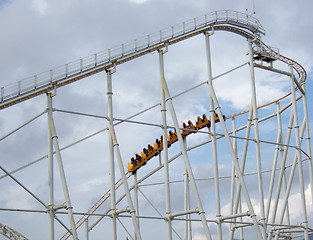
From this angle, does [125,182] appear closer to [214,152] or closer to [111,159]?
[111,159]

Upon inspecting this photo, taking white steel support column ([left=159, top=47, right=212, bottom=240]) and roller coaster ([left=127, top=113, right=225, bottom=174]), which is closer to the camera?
white steel support column ([left=159, top=47, right=212, bottom=240])

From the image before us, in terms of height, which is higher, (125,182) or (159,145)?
(159,145)

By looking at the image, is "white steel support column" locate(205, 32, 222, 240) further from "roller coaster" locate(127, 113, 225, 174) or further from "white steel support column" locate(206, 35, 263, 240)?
"roller coaster" locate(127, 113, 225, 174)

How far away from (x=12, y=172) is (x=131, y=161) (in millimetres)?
11361

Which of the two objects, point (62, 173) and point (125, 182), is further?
point (125, 182)

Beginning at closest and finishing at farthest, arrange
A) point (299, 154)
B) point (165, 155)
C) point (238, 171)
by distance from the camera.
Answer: point (165, 155) → point (238, 171) → point (299, 154)

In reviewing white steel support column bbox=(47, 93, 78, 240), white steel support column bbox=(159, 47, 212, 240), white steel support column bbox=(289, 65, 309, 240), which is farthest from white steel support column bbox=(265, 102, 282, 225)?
white steel support column bbox=(47, 93, 78, 240)

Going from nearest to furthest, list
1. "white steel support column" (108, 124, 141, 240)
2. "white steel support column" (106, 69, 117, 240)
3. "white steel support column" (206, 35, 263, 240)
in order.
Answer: "white steel support column" (108, 124, 141, 240) < "white steel support column" (106, 69, 117, 240) < "white steel support column" (206, 35, 263, 240)

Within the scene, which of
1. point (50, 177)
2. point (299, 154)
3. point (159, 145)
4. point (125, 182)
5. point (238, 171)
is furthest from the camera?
point (159, 145)

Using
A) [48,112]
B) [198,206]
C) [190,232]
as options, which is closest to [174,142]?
[190,232]

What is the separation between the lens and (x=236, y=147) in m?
29.7

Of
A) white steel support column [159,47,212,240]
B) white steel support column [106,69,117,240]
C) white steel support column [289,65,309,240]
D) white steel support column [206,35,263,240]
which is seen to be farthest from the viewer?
white steel support column [289,65,309,240]

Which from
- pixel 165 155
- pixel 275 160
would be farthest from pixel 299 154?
pixel 165 155

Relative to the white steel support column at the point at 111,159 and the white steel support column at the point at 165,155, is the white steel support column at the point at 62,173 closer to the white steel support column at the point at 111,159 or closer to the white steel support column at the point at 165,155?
the white steel support column at the point at 111,159
